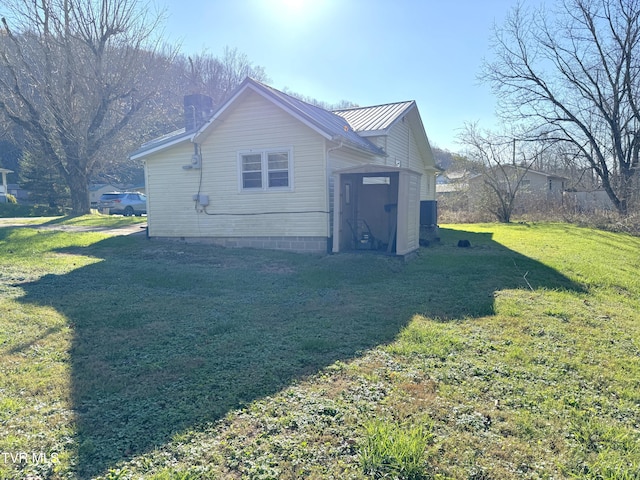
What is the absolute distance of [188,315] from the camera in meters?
5.45

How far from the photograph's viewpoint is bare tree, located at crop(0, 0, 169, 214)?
19.2m

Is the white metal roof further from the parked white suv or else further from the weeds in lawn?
the parked white suv

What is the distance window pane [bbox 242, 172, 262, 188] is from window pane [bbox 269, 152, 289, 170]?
18.7 inches

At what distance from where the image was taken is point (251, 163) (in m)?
11.2

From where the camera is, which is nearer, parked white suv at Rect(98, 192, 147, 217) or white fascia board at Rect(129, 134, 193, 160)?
white fascia board at Rect(129, 134, 193, 160)

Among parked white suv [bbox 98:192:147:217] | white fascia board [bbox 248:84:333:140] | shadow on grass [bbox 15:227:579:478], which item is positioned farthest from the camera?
parked white suv [bbox 98:192:147:217]

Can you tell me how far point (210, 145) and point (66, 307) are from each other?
6849 mm

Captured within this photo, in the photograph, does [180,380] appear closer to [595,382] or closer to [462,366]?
[462,366]

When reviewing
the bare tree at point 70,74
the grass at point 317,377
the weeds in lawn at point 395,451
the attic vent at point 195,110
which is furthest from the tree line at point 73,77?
the weeds in lawn at point 395,451

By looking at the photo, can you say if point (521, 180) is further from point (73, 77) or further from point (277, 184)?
point (73, 77)

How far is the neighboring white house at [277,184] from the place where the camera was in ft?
33.5

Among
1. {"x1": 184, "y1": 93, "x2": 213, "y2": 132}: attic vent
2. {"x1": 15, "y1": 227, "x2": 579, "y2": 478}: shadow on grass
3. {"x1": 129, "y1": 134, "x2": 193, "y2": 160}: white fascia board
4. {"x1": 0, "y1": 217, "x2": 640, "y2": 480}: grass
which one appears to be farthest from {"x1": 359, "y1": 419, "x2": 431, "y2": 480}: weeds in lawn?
{"x1": 184, "y1": 93, "x2": 213, "y2": 132}: attic vent

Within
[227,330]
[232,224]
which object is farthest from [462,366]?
[232,224]

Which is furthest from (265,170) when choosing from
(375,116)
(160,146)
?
(375,116)
